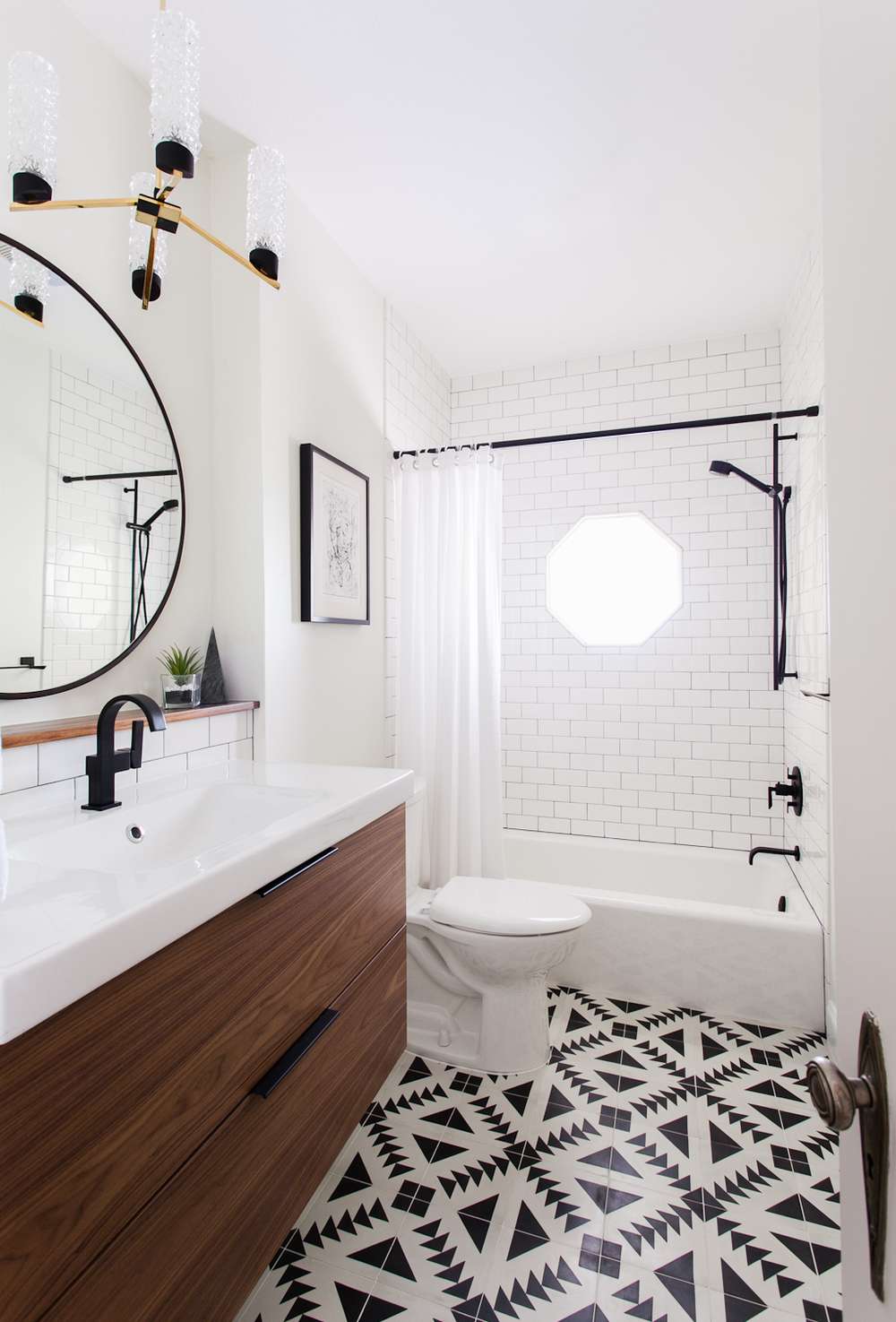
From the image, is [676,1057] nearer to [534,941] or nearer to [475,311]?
[534,941]

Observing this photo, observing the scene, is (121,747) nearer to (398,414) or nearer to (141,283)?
(141,283)

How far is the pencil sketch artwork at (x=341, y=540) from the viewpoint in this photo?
2.30m

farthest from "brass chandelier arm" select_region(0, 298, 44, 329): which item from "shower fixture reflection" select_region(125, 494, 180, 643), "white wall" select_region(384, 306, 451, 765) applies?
"white wall" select_region(384, 306, 451, 765)

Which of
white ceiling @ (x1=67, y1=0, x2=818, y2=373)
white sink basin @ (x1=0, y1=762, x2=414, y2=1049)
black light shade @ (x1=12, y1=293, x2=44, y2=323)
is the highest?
Result: white ceiling @ (x1=67, y1=0, x2=818, y2=373)

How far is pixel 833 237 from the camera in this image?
551 mm

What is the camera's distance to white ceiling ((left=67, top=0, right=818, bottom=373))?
1546 mm

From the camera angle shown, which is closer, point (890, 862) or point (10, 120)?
point (890, 862)

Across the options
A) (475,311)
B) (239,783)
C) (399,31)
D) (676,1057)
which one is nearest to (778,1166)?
(676,1057)

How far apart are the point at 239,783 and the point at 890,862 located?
54.2 inches

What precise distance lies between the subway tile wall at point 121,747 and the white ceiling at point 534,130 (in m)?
1.62

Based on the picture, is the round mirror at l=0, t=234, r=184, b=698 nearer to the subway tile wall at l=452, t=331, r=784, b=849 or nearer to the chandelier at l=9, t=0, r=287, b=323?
the chandelier at l=9, t=0, r=287, b=323

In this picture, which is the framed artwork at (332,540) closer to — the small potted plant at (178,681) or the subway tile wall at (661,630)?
the subway tile wall at (661,630)

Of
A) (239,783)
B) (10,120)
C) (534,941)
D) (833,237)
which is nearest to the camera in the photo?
(833,237)

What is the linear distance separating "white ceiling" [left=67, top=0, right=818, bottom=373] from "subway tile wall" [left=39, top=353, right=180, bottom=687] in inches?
33.4
